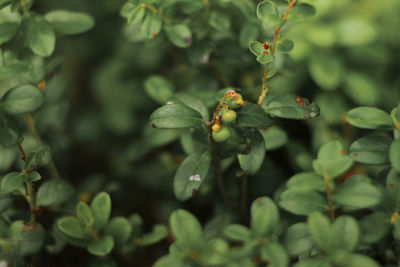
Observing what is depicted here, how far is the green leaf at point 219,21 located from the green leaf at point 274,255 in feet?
2.29

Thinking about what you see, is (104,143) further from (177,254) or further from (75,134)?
(177,254)

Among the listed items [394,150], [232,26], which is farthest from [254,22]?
[394,150]

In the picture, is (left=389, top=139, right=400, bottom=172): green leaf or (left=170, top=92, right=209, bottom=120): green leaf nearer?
(left=389, top=139, right=400, bottom=172): green leaf

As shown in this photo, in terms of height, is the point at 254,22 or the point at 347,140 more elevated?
the point at 254,22

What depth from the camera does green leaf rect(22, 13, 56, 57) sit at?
3.71ft

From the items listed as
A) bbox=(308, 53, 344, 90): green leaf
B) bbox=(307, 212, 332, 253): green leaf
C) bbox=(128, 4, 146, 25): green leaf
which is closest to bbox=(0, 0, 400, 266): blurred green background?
bbox=(308, 53, 344, 90): green leaf

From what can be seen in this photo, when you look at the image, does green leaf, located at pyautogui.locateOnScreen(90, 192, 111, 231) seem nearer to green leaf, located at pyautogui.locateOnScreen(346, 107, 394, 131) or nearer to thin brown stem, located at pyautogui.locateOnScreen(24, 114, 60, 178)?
thin brown stem, located at pyautogui.locateOnScreen(24, 114, 60, 178)

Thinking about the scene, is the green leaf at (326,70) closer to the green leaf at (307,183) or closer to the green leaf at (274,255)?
the green leaf at (307,183)

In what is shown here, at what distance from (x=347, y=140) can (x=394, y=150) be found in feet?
2.36

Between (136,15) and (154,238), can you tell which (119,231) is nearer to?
(154,238)

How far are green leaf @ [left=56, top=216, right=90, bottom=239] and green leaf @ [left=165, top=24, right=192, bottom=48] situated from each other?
58 cm

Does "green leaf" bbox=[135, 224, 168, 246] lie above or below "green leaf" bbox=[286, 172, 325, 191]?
below

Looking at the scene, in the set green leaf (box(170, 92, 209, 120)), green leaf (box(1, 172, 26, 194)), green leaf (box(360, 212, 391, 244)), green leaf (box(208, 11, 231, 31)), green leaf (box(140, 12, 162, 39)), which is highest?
green leaf (box(140, 12, 162, 39))

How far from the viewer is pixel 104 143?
74.6 inches
